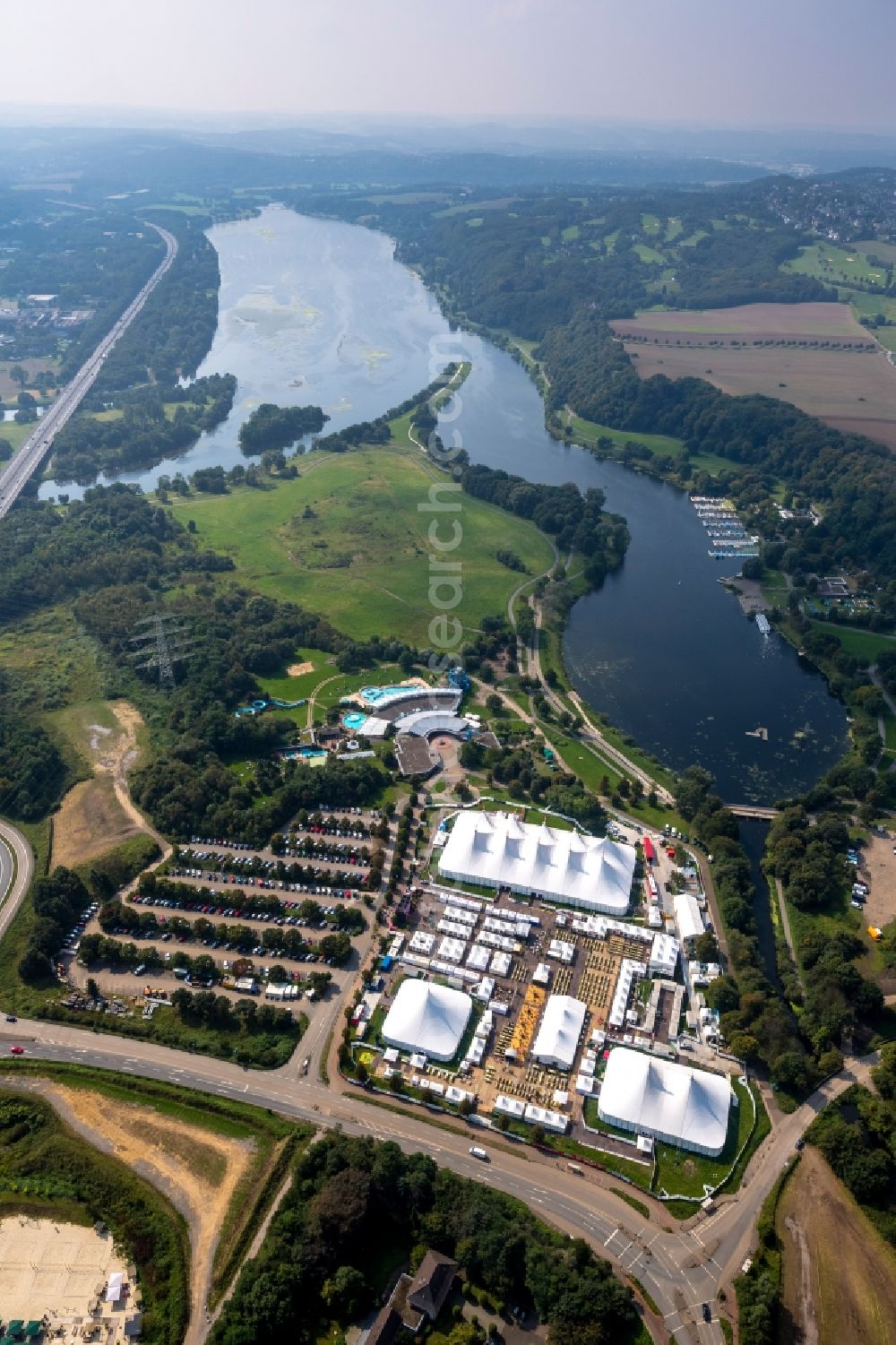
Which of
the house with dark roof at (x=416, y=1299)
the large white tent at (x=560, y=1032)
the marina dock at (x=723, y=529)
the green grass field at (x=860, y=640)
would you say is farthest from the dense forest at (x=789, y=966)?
the marina dock at (x=723, y=529)

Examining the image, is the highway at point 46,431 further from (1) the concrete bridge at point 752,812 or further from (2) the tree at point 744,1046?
(2) the tree at point 744,1046

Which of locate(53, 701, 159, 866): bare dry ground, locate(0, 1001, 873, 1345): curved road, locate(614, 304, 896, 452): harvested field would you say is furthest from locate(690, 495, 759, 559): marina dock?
locate(53, 701, 159, 866): bare dry ground

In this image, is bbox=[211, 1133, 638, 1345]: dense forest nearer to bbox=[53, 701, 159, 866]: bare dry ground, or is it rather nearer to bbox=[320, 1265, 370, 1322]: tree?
bbox=[320, 1265, 370, 1322]: tree

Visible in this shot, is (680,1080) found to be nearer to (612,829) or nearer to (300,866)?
(612,829)

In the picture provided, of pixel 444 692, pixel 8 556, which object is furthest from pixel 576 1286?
pixel 8 556

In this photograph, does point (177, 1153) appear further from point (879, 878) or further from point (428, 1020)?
point (879, 878)

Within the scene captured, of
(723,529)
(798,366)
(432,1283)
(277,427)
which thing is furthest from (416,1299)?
(798,366)
